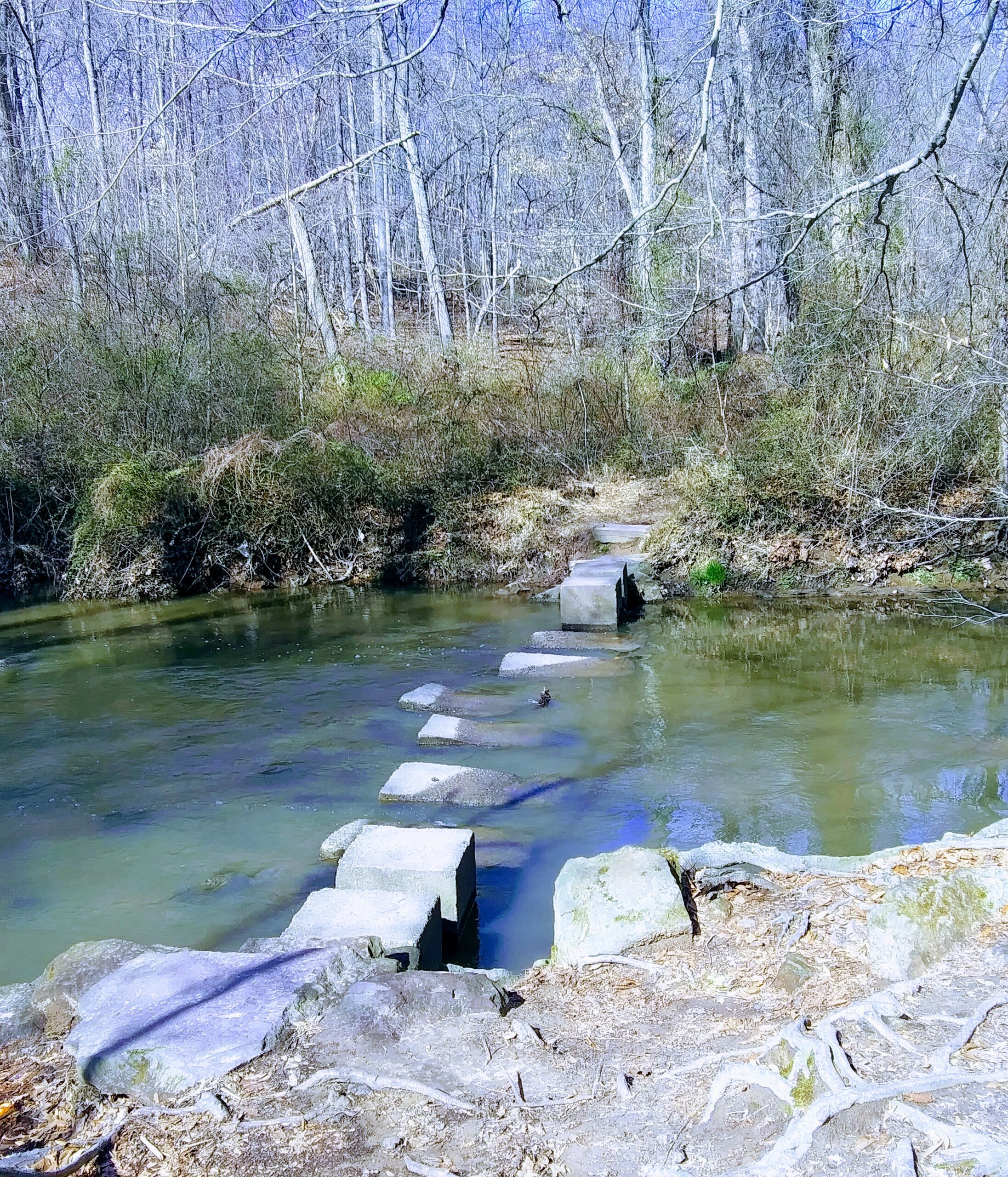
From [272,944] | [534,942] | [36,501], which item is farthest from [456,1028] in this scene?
[36,501]

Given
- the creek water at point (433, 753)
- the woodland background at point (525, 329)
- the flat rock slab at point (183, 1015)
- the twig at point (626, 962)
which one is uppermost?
the woodland background at point (525, 329)

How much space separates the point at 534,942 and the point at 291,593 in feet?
28.7

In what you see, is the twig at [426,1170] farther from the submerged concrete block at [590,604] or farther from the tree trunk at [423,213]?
the tree trunk at [423,213]

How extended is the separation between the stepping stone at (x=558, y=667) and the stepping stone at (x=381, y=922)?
4620mm

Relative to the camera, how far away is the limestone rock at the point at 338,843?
546 cm

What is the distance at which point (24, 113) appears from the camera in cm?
2067

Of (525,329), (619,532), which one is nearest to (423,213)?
(525,329)

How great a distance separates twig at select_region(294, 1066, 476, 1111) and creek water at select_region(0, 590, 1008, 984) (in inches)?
69.5

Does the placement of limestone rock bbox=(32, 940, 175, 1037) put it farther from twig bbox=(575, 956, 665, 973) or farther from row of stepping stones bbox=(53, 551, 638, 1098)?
twig bbox=(575, 956, 665, 973)

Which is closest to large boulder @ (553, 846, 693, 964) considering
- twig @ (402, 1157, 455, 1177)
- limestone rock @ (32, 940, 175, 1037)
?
twig @ (402, 1157, 455, 1177)

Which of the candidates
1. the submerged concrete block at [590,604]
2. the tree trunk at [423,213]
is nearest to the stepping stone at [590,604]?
the submerged concrete block at [590,604]

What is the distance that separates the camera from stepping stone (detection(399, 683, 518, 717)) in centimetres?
806

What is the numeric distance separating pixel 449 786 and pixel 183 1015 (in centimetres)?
323

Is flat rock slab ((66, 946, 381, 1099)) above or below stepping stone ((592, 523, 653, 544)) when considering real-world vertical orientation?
below
